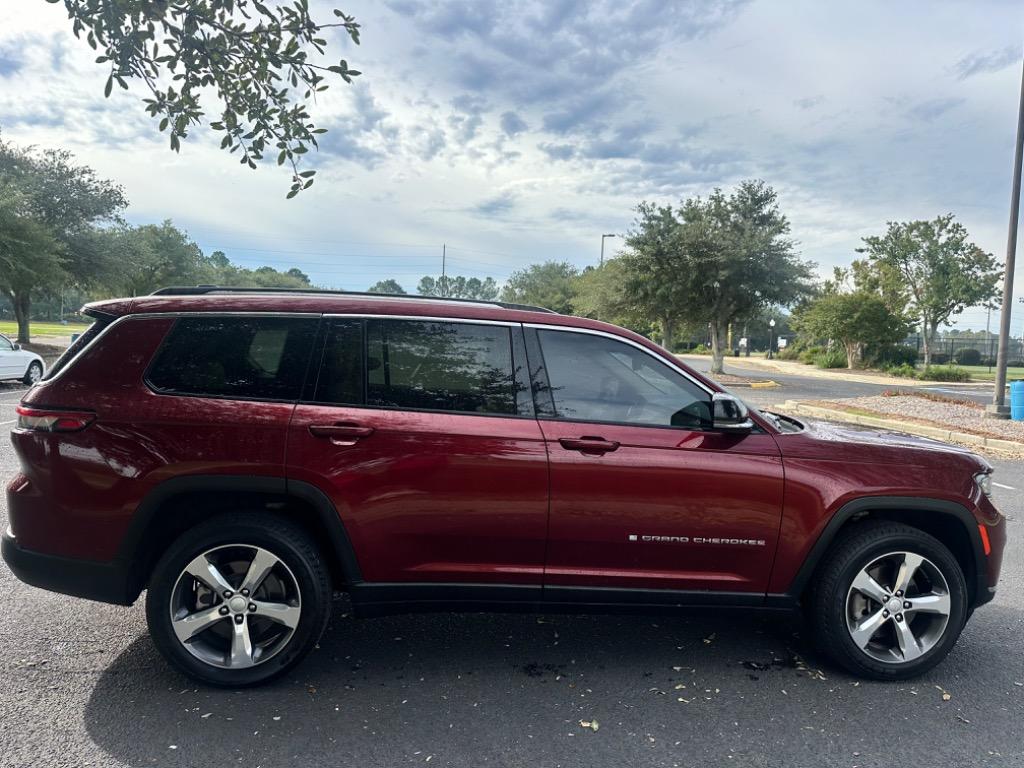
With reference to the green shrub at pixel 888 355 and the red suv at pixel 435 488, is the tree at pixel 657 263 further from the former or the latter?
the red suv at pixel 435 488

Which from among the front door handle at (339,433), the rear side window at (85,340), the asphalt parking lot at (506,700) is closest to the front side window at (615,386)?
the front door handle at (339,433)

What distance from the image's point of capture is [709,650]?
11.9 feet

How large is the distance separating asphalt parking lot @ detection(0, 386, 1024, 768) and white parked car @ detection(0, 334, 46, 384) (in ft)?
47.8

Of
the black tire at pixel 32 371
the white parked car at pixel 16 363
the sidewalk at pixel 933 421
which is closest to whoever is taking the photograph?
the sidewalk at pixel 933 421

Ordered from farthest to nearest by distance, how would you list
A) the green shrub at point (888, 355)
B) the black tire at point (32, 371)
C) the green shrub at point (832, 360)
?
1. the green shrub at point (832, 360)
2. the green shrub at point (888, 355)
3. the black tire at point (32, 371)

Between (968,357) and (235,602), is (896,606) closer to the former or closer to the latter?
(235,602)

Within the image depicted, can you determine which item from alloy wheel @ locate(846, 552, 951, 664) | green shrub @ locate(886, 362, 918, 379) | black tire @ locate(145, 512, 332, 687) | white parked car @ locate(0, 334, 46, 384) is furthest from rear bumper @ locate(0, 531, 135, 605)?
green shrub @ locate(886, 362, 918, 379)

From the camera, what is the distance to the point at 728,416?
3.23m

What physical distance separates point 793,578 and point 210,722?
2.70 metres

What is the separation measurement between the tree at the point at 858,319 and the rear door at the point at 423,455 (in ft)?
115

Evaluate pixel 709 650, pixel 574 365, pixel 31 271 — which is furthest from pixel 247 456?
pixel 31 271

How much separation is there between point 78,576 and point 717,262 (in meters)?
24.8

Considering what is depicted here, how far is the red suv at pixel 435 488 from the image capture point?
3.07 metres

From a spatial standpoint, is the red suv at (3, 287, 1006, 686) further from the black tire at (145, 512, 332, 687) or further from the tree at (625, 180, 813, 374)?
the tree at (625, 180, 813, 374)
